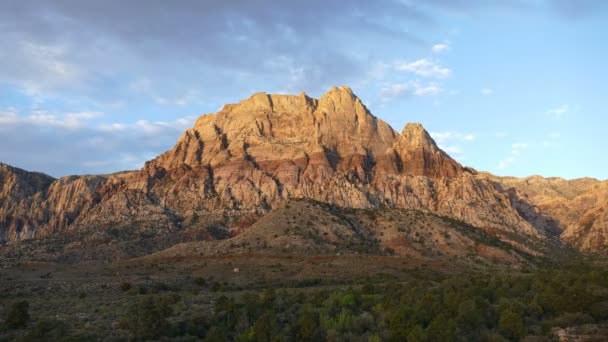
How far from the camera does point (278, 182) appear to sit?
541 ft

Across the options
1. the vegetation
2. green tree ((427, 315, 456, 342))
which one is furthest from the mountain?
green tree ((427, 315, 456, 342))

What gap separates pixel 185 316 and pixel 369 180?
128 meters

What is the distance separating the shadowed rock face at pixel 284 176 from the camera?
151 metres

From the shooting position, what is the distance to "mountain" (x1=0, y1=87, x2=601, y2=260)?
475ft

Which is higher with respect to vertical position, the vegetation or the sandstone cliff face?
the sandstone cliff face

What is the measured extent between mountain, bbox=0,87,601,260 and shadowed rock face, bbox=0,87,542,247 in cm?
37

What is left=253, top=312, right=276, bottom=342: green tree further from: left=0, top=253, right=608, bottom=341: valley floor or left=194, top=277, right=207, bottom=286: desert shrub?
left=194, top=277, right=207, bottom=286: desert shrub

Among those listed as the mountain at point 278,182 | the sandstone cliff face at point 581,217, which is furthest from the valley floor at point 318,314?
the sandstone cliff face at point 581,217

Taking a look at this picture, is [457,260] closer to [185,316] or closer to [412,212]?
[412,212]

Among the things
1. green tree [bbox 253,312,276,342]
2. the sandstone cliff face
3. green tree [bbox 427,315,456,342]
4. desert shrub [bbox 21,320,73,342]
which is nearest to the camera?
green tree [bbox 427,315,456,342]

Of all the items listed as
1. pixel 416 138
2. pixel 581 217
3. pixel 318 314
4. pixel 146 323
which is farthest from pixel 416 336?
pixel 581 217

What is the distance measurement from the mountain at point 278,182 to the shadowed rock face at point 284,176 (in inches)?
14.5

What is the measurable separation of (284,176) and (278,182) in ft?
8.62

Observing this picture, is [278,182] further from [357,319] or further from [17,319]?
[17,319]
